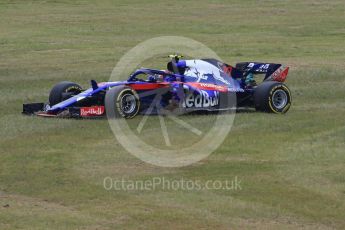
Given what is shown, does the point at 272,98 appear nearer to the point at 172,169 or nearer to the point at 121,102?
the point at 121,102

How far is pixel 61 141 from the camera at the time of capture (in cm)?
1748

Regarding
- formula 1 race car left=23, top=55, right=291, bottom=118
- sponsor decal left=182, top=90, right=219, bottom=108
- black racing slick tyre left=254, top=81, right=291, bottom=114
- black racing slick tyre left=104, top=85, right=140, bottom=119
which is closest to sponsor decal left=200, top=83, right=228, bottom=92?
formula 1 race car left=23, top=55, right=291, bottom=118

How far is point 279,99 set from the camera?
20.6 metres

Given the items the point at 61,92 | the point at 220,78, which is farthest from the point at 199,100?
the point at 61,92

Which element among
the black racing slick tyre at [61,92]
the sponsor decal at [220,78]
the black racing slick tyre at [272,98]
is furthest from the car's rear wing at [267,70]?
the black racing slick tyre at [61,92]

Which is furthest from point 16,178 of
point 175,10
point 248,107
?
point 175,10

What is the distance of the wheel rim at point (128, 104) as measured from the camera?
19.5 m

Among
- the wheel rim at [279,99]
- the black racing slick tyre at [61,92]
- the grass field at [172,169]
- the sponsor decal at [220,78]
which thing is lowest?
the grass field at [172,169]

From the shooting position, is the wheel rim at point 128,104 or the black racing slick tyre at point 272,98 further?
the black racing slick tyre at point 272,98

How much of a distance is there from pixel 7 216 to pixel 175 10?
129 ft

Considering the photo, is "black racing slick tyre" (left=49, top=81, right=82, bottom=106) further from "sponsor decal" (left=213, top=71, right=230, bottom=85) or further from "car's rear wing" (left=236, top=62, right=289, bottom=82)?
"car's rear wing" (left=236, top=62, right=289, bottom=82)

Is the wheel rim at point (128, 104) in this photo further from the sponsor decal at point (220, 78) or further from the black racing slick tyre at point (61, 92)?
the sponsor decal at point (220, 78)

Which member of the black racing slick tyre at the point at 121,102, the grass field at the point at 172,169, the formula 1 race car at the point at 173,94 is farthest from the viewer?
the formula 1 race car at the point at 173,94

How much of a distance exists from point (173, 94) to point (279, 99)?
220 centimetres
